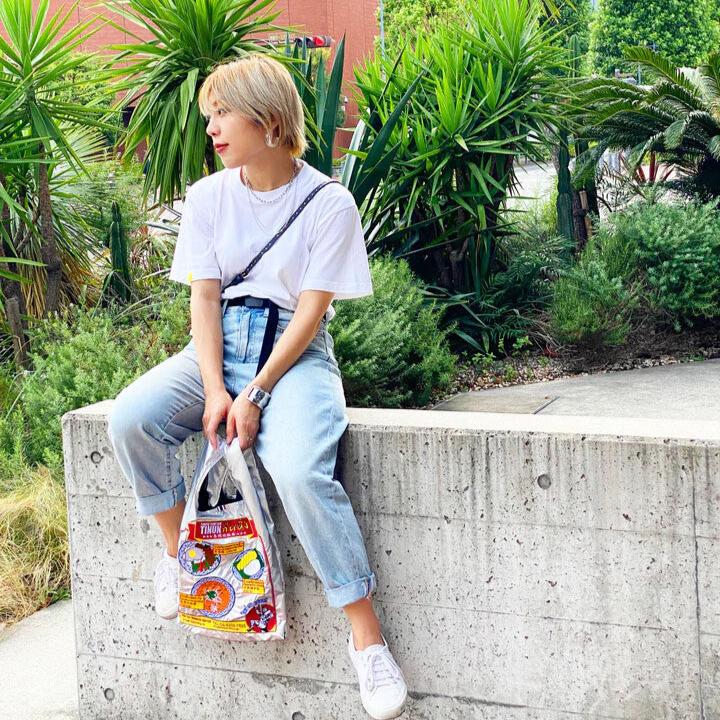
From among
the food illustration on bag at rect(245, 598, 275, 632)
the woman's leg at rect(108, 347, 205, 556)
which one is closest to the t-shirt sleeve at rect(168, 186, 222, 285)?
the woman's leg at rect(108, 347, 205, 556)

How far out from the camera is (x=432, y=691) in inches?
108

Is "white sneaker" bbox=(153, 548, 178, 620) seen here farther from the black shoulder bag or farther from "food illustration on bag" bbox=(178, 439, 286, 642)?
the black shoulder bag

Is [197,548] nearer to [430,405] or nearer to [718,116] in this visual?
[430,405]

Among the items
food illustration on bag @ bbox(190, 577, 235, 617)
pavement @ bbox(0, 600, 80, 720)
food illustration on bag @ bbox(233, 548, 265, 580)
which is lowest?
pavement @ bbox(0, 600, 80, 720)

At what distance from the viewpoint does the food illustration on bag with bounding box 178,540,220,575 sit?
2.72 m

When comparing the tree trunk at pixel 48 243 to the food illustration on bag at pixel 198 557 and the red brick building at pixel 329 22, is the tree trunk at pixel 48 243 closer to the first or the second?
the food illustration on bag at pixel 198 557

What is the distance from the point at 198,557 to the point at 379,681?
554 mm

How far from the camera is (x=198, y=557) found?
2725 millimetres

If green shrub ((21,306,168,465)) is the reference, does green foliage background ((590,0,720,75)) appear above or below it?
above

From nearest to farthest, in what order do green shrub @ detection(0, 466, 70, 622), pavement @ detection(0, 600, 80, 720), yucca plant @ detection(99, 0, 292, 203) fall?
pavement @ detection(0, 600, 80, 720) → green shrub @ detection(0, 466, 70, 622) → yucca plant @ detection(99, 0, 292, 203)

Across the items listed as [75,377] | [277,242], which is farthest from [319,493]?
[75,377]

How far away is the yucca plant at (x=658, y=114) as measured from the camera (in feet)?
32.3

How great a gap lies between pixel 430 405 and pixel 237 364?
4.06 meters

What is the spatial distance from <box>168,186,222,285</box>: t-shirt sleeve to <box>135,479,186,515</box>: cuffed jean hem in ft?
1.91
